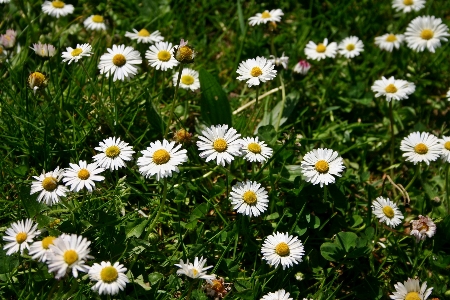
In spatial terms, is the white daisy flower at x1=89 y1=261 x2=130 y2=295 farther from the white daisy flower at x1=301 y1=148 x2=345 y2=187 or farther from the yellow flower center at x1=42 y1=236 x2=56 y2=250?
the white daisy flower at x1=301 y1=148 x2=345 y2=187

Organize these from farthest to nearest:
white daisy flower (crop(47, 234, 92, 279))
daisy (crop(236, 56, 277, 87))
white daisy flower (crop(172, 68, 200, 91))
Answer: white daisy flower (crop(172, 68, 200, 91)) < daisy (crop(236, 56, 277, 87)) < white daisy flower (crop(47, 234, 92, 279))

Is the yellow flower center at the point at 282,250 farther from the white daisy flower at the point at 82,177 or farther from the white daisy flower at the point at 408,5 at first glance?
the white daisy flower at the point at 408,5

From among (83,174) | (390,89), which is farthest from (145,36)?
(390,89)

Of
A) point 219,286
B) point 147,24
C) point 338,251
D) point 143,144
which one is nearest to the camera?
point 219,286

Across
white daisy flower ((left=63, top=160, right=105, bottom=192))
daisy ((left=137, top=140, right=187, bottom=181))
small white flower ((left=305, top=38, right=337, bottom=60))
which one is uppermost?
small white flower ((left=305, top=38, right=337, bottom=60))

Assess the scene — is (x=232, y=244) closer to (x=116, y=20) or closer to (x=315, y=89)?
(x=315, y=89)

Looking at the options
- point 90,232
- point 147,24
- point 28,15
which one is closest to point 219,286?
point 90,232

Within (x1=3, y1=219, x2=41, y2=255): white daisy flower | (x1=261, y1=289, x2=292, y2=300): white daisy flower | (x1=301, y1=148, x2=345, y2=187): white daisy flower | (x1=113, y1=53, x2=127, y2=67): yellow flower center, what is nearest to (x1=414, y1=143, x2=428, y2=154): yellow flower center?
(x1=301, y1=148, x2=345, y2=187): white daisy flower
